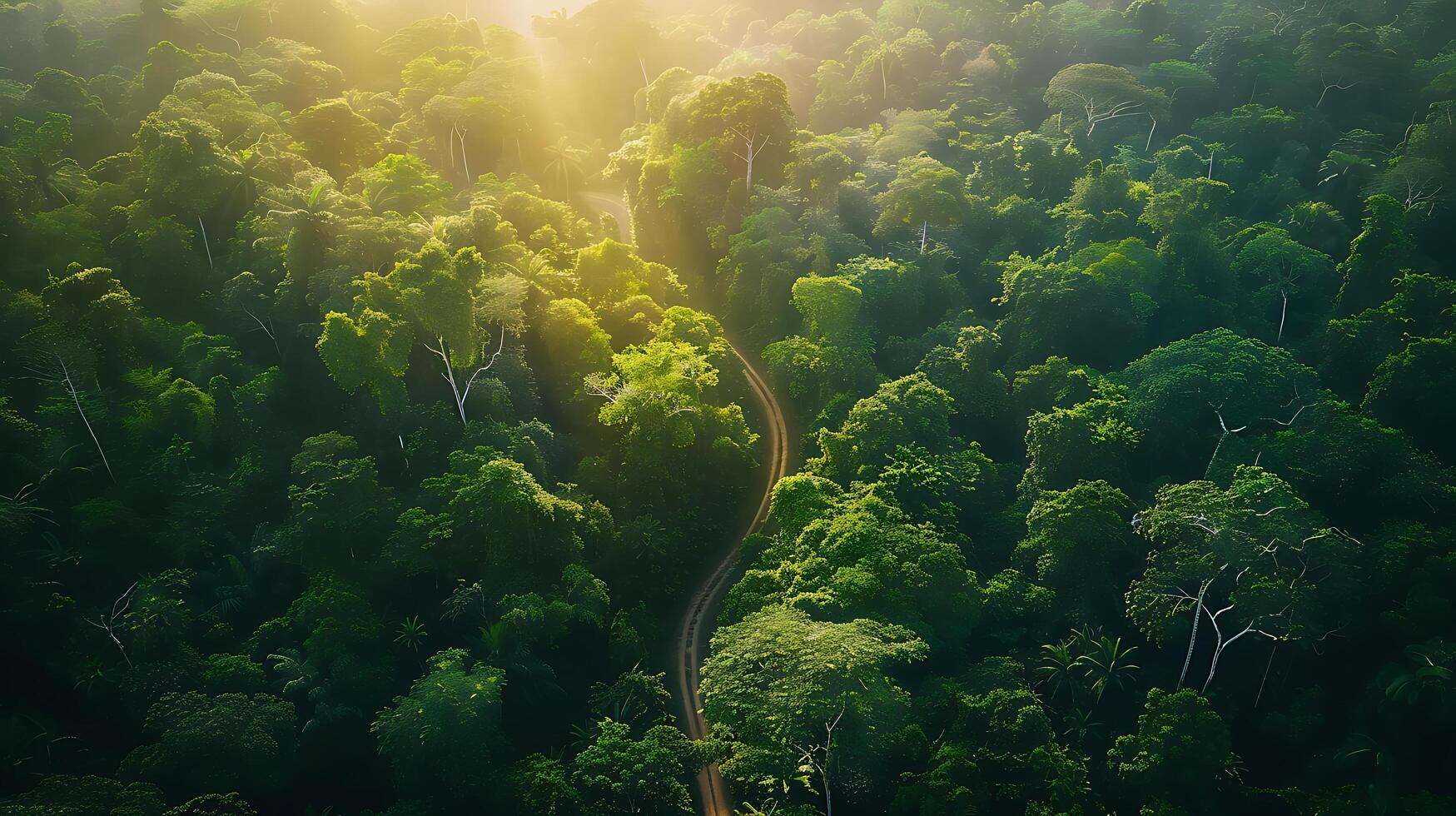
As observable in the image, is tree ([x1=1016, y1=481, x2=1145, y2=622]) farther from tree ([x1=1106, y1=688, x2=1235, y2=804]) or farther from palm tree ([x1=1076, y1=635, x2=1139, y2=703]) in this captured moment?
tree ([x1=1106, y1=688, x2=1235, y2=804])

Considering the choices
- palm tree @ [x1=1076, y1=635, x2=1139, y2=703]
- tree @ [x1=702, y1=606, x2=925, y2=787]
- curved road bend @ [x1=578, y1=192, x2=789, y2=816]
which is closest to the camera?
tree @ [x1=702, y1=606, x2=925, y2=787]

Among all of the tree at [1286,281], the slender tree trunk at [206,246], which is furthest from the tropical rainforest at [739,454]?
the slender tree trunk at [206,246]

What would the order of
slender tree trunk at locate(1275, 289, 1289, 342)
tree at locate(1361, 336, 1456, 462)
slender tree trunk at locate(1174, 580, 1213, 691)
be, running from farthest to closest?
slender tree trunk at locate(1275, 289, 1289, 342) → tree at locate(1361, 336, 1456, 462) → slender tree trunk at locate(1174, 580, 1213, 691)

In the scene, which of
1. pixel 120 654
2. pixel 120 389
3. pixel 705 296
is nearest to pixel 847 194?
pixel 705 296

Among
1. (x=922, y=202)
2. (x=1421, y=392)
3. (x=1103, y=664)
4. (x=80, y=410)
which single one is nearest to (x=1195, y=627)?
(x=1103, y=664)

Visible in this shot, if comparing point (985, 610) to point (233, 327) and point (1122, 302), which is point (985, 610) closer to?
point (1122, 302)

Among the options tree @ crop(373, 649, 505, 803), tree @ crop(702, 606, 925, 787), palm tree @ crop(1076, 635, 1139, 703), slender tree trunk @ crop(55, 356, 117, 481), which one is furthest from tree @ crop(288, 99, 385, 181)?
palm tree @ crop(1076, 635, 1139, 703)

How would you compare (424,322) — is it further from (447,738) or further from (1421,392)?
(1421,392)
